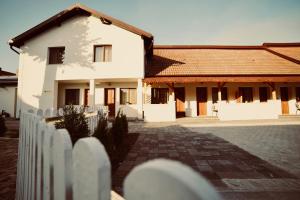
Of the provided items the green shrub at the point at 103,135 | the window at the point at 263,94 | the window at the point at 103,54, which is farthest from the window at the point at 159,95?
the green shrub at the point at 103,135

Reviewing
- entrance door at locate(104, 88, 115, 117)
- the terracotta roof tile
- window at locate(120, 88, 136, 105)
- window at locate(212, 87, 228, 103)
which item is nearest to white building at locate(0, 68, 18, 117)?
entrance door at locate(104, 88, 115, 117)

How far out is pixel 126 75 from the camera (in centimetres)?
1609

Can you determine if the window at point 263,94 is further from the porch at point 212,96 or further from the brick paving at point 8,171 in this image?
the brick paving at point 8,171

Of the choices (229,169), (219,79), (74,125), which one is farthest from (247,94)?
(74,125)

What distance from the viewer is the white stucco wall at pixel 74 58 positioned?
16219 millimetres

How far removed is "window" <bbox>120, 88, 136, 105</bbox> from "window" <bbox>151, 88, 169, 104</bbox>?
5.75ft

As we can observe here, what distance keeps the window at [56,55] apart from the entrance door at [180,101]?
34.1ft

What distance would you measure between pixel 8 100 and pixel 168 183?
23.3 m

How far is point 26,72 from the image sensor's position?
1691 centimetres

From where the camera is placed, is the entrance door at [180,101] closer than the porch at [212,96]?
No

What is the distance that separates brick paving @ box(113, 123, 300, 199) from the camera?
3.19m

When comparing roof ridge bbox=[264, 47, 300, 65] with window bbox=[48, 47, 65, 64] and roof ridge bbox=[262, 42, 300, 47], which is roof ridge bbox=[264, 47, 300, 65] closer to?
roof ridge bbox=[262, 42, 300, 47]

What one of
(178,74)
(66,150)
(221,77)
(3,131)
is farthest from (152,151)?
(221,77)

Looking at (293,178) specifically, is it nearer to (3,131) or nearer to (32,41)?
(3,131)
